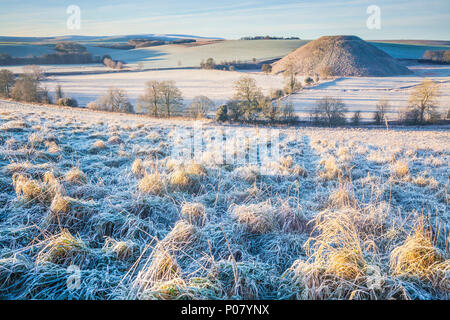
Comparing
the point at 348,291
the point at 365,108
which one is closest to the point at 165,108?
the point at 365,108

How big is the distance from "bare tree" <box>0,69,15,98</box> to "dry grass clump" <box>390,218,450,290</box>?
194 ft

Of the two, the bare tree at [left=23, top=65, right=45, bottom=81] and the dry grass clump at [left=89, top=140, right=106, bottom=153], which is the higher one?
the bare tree at [left=23, top=65, right=45, bottom=81]

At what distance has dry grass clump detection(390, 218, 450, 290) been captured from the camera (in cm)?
240

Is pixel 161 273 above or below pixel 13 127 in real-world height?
below

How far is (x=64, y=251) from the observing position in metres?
2.63

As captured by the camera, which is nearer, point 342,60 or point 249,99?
point 249,99

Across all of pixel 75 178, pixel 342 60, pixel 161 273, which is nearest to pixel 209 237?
pixel 161 273

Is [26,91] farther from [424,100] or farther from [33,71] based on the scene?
[424,100]

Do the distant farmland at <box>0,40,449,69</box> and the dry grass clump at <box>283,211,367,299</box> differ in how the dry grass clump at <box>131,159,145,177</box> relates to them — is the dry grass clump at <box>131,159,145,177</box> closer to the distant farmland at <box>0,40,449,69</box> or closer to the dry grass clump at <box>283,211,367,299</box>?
the dry grass clump at <box>283,211,367,299</box>

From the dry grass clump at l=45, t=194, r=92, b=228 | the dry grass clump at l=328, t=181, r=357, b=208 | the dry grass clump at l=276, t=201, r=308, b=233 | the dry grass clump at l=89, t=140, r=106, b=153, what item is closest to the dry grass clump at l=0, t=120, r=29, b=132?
the dry grass clump at l=89, t=140, r=106, b=153

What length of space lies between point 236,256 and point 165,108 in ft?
131

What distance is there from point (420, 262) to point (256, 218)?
5.91 feet

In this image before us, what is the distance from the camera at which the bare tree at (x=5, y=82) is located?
44656 millimetres
